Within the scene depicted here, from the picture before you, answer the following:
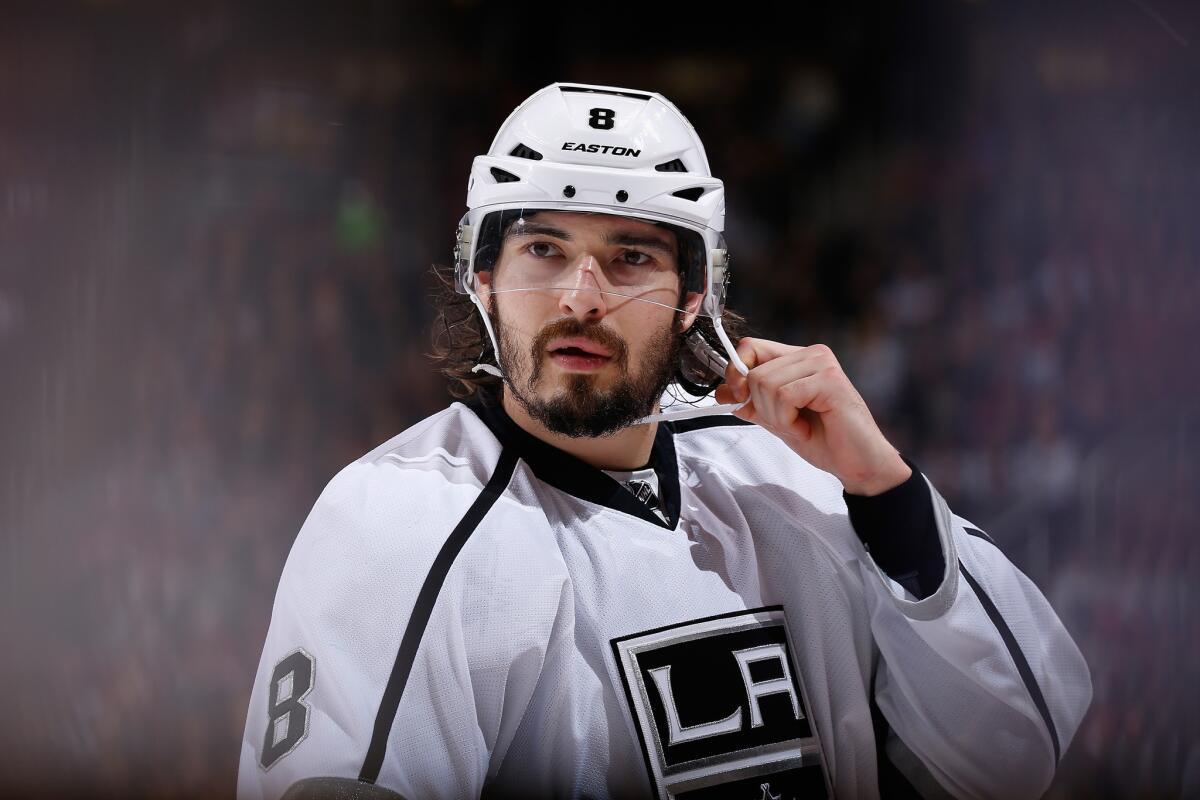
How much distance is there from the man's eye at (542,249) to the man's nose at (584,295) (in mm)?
57

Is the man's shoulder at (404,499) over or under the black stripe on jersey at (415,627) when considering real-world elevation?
over

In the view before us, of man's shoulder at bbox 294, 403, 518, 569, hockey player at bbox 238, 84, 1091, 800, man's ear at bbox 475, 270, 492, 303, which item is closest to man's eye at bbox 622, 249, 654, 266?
hockey player at bbox 238, 84, 1091, 800

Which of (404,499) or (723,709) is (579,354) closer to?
(404,499)

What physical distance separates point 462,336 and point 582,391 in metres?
0.44

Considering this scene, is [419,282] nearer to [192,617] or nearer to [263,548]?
[263,548]

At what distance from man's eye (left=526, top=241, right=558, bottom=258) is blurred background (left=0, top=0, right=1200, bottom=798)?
66 cm

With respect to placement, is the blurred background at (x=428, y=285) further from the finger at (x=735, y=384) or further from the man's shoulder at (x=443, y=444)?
the finger at (x=735, y=384)

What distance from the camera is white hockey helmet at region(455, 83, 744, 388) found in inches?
54.9

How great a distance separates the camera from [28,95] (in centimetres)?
175

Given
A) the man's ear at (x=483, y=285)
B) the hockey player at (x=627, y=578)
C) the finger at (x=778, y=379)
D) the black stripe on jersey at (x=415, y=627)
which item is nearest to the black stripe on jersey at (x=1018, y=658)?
the hockey player at (x=627, y=578)

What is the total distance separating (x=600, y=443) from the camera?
1459 mm

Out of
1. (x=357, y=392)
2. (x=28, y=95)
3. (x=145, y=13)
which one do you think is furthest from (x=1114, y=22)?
(x=28, y=95)

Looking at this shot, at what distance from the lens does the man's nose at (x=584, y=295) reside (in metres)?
1.37

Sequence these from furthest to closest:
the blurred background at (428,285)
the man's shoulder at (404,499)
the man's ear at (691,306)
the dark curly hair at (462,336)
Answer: the blurred background at (428,285) → the dark curly hair at (462,336) → the man's ear at (691,306) → the man's shoulder at (404,499)
